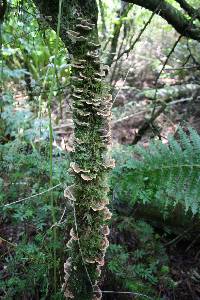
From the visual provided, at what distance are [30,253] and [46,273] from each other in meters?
0.17

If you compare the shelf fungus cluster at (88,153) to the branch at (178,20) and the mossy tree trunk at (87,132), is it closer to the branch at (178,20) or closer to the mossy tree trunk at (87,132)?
the mossy tree trunk at (87,132)

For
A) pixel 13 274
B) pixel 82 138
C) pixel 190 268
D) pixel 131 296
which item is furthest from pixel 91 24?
pixel 190 268

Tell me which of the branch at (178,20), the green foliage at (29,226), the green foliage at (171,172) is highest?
the branch at (178,20)

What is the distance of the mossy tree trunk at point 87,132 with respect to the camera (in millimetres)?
1675

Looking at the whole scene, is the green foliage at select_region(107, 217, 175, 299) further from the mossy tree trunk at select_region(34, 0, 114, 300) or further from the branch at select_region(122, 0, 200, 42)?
the branch at select_region(122, 0, 200, 42)

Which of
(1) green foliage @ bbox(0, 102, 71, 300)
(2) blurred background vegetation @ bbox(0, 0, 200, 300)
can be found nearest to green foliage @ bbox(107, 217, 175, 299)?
(2) blurred background vegetation @ bbox(0, 0, 200, 300)

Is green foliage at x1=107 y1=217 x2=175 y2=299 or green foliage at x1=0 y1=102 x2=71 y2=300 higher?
green foliage at x1=0 y1=102 x2=71 y2=300

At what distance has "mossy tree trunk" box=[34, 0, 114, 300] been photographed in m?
1.67

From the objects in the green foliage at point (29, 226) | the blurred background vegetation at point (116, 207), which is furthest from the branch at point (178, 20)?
the green foliage at point (29, 226)

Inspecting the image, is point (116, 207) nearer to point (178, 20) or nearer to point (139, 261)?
point (139, 261)

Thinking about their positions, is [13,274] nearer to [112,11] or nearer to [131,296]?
[131,296]

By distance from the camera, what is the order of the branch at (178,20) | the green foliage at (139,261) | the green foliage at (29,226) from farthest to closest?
1. the branch at (178,20)
2. the green foliage at (139,261)
3. the green foliage at (29,226)

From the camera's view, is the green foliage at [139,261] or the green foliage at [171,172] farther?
the green foliage at [139,261]

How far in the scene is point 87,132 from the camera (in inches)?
69.3
